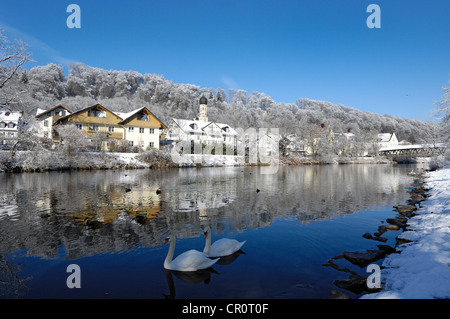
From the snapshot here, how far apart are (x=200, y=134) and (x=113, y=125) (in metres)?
21.7

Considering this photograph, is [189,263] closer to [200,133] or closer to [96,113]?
[96,113]

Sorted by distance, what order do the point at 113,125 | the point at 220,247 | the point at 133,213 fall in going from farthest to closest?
the point at 113,125 < the point at 133,213 < the point at 220,247

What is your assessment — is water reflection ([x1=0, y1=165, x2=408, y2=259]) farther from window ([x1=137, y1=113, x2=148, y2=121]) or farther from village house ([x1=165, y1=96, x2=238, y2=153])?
village house ([x1=165, y1=96, x2=238, y2=153])

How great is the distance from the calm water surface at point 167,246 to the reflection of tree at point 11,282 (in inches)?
1.0

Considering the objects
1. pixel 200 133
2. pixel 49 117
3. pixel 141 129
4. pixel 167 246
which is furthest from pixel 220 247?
pixel 200 133

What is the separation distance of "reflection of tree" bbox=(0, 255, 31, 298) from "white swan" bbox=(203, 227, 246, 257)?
4.84m

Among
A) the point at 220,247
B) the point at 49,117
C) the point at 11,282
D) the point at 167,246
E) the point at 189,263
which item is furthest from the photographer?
the point at 49,117

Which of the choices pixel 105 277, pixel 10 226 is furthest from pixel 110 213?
pixel 105 277

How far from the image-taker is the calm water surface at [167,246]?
6.52 metres

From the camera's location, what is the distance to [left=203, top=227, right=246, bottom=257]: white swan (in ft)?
26.8

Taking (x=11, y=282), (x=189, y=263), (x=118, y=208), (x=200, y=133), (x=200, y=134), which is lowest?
(x=11, y=282)

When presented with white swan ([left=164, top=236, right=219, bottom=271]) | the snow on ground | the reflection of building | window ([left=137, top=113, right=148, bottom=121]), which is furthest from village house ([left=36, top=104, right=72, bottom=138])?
the snow on ground

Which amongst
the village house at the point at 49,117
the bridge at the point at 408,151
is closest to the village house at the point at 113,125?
the village house at the point at 49,117

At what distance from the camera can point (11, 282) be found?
672cm
